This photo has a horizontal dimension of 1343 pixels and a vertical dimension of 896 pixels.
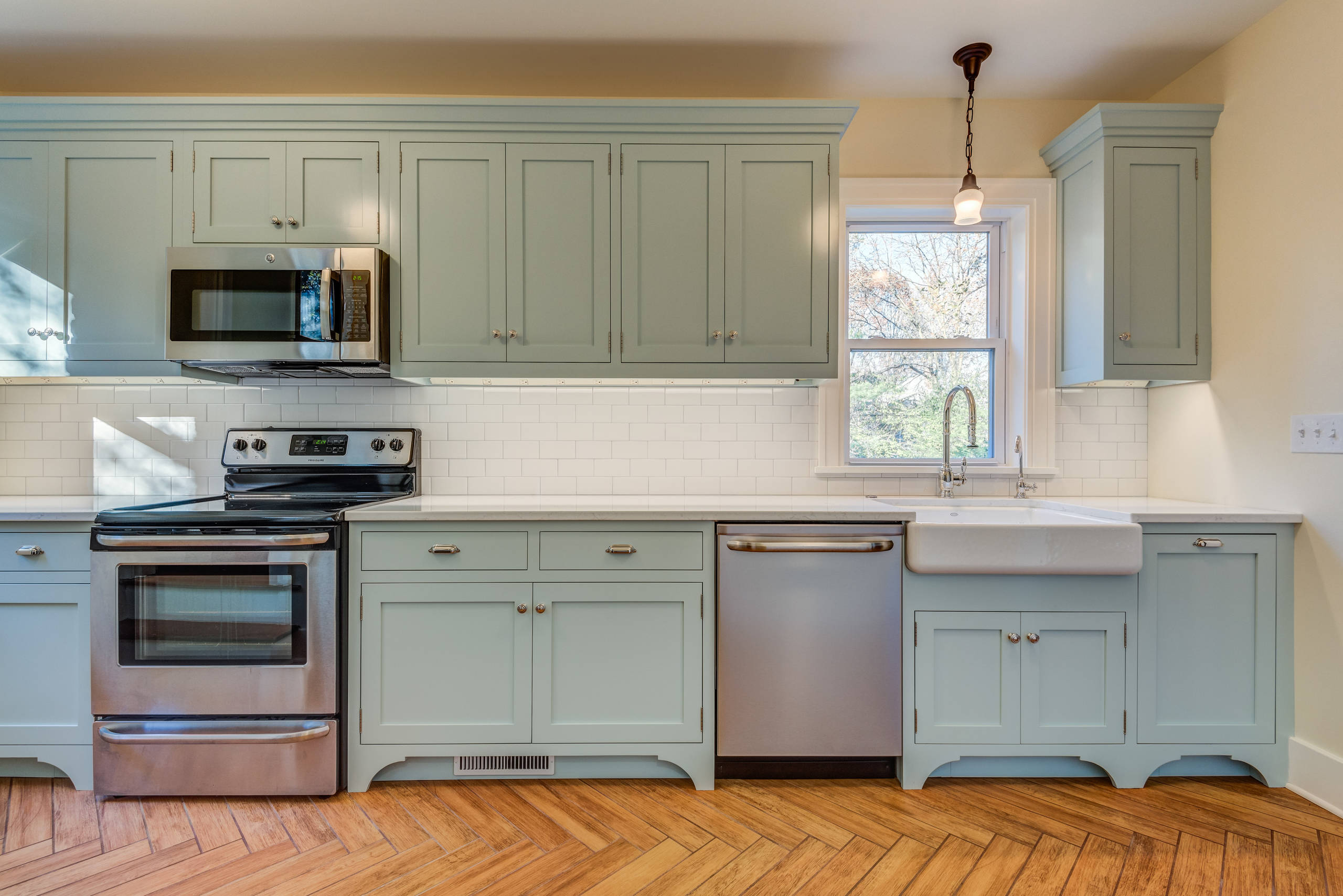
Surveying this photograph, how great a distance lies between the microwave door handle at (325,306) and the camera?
223 cm

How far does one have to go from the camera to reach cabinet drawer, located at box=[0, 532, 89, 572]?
206 centimetres

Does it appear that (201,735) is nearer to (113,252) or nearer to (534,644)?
(534,644)

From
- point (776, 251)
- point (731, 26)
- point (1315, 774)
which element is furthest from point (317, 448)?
point (1315, 774)

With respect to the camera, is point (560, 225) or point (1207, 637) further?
point (560, 225)

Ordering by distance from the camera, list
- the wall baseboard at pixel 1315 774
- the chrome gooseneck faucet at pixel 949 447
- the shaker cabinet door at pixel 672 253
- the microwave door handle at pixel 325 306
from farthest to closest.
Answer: the chrome gooseneck faucet at pixel 949 447
the shaker cabinet door at pixel 672 253
the microwave door handle at pixel 325 306
the wall baseboard at pixel 1315 774

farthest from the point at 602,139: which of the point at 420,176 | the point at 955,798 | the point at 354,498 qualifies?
the point at 955,798

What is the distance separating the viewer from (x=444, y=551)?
206cm

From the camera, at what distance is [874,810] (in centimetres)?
198

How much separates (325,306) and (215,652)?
3.73 feet

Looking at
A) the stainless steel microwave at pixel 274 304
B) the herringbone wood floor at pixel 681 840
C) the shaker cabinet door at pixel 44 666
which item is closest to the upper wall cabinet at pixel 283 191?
the stainless steel microwave at pixel 274 304

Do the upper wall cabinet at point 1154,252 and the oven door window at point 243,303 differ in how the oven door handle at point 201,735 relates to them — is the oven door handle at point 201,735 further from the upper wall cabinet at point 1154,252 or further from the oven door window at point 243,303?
the upper wall cabinet at point 1154,252

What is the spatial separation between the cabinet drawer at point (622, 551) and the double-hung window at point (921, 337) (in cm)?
102

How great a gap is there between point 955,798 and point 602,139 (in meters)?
2.45

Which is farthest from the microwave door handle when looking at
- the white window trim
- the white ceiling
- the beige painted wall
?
the beige painted wall
